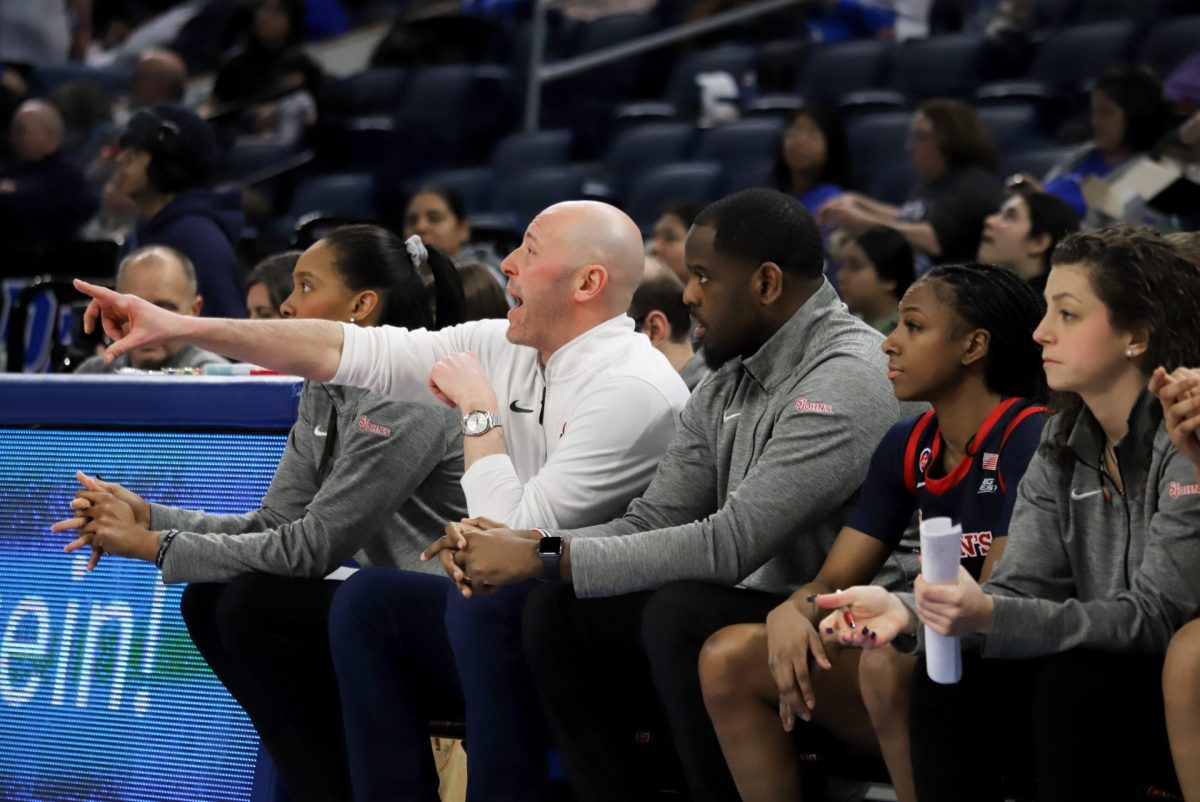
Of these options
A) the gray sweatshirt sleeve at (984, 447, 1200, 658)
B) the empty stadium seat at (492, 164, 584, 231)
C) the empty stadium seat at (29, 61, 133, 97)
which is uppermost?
the gray sweatshirt sleeve at (984, 447, 1200, 658)

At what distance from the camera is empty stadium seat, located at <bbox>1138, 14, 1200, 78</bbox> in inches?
298

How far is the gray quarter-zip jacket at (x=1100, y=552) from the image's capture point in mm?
2545

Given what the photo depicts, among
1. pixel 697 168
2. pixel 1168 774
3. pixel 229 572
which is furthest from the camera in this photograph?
pixel 697 168

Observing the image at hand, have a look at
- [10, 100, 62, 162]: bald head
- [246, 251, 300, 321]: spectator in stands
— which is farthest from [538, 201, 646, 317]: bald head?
[10, 100, 62, 162]: bald head

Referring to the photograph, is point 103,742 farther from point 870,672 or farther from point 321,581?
point 870,672

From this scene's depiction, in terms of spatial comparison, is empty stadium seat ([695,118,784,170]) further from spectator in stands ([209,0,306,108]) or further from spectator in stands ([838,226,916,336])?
spectator in stands ([209,0,306,108])

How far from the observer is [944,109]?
6277 millimetres

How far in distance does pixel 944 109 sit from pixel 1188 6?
8.61 ft

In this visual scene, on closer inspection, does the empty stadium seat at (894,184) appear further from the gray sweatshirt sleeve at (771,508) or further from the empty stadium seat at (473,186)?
the gray sweatshirt sleeve at (771,508)

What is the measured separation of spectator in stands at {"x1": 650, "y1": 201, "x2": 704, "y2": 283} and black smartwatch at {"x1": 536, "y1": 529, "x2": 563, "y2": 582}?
3.04 m

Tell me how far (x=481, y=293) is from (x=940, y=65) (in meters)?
4.35

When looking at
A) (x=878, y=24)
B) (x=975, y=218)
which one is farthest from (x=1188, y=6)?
(x=975, y=218)

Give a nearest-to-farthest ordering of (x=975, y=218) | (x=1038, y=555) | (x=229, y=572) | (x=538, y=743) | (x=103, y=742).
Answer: (x=1038, y=555) → (x=538, y=743) → (x=229, y=572) → (x=103, y=742) → (x=975, y=218)

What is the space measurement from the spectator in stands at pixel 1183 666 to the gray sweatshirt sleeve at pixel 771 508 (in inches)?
29.5
